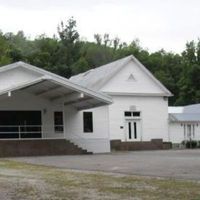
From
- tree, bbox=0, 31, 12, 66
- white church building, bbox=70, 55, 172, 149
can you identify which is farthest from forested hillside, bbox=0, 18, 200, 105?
white church building, bbox=70, 55, 172, 149

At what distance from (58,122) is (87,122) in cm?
271

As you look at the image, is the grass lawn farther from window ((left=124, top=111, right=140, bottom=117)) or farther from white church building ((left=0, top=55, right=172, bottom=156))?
window ((left=124, top=111, right=140, bottom=117))

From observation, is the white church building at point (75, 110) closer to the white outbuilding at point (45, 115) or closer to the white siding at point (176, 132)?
the white outbuilding at point (45, 115)

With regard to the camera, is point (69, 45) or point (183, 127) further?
point (69, 45)

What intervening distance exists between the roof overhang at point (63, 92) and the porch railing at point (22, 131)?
2.11 m

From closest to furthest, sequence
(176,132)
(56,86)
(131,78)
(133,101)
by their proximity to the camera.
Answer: (56,86) < (133,101) < (131,78) < (176,132)

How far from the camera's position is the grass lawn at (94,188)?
12.3 metres

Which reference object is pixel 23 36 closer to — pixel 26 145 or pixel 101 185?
pixel 26 145

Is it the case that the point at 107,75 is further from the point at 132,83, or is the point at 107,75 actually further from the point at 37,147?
the point at 37,147

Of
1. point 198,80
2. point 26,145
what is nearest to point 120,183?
point 26,145

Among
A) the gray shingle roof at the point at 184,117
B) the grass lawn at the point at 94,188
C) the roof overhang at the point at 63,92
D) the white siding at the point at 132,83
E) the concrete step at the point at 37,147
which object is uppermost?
the white siding at the point at 132,83

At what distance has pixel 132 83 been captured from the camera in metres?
50.3

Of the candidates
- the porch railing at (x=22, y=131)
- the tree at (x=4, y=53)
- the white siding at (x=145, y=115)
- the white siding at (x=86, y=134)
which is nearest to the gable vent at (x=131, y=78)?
the white siding at (x=145, y=115)

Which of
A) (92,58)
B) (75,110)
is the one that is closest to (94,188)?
(75,110)
